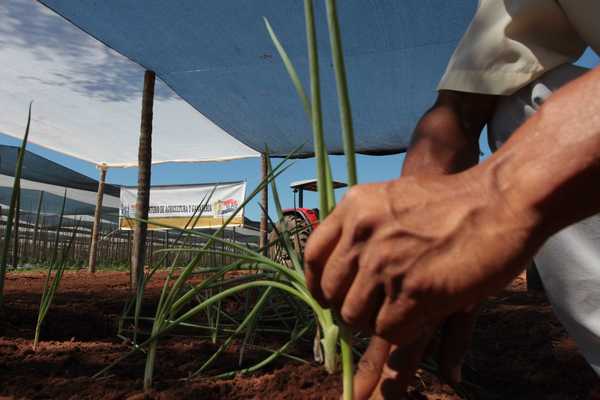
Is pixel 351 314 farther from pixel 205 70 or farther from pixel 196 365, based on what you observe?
pixel 205 70

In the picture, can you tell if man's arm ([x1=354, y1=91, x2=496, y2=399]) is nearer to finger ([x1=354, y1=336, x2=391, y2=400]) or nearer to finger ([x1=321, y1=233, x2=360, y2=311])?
finger ([x1=354, y1=336, x2=391, y2=400])

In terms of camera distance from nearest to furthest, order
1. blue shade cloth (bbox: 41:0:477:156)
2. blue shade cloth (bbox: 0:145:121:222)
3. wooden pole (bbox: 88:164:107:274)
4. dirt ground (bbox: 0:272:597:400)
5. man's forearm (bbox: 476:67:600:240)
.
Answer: man's forearm (bbox: 476:67:600:240) < dirt ground (bbox: 0:272:597:400) < blue shade cloth (bbox: 41:0:477:156) < wooden pole (bbox: 88:164:107:274) < blue shade cloth (bbox: 0:145:121:222)

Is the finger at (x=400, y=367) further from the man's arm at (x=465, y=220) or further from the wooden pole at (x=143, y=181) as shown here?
the wooden pole at (x=143, y=181)

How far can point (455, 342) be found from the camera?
598 mm

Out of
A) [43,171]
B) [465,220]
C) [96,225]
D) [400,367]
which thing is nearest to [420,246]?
[465,220]

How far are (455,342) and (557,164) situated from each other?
33 centimetres

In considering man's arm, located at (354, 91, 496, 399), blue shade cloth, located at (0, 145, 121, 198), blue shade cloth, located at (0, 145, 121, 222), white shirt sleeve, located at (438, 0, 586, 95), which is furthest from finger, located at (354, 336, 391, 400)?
blue shade cloth, located at (0, 145, 121, 198)

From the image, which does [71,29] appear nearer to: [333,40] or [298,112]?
[298,112]

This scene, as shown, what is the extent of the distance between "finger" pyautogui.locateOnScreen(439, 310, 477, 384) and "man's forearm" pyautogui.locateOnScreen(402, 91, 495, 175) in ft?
0.68

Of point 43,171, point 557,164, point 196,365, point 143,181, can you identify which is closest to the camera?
point 557,164

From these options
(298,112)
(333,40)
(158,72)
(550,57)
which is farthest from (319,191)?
(298,112)

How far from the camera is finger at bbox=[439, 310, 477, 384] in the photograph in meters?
0.60

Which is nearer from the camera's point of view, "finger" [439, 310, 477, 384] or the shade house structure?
"finger" [439, 310, 477, 384]

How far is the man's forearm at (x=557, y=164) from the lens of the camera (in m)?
0.33
